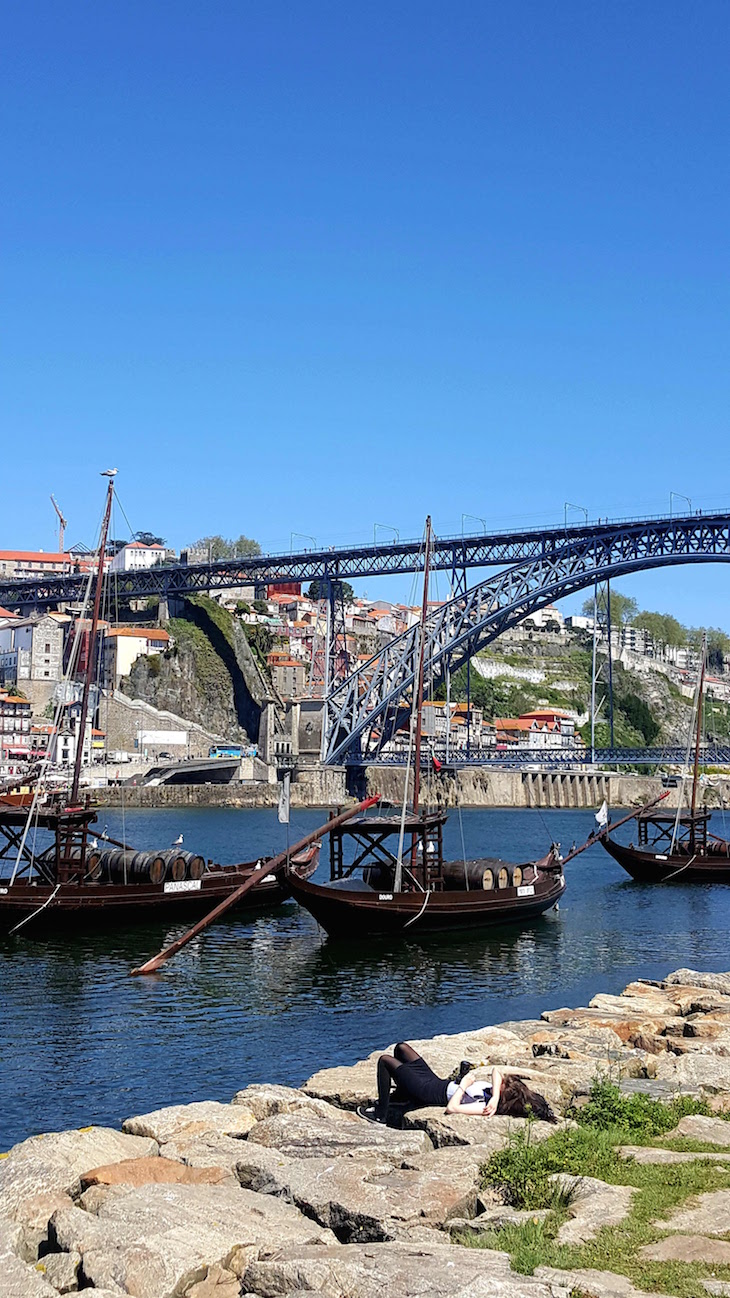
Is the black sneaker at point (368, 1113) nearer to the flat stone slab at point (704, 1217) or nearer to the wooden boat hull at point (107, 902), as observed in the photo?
the flat stone slab at point (704, 1217)

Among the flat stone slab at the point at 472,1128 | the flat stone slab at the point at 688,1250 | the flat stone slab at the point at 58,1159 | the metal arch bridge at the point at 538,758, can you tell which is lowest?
the flat stone slab at the point at 58,1159

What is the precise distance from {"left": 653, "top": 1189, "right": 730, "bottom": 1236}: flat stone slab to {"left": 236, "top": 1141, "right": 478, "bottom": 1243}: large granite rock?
1560 mm

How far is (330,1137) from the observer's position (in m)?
11.6

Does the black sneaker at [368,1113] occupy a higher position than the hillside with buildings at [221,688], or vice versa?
the hillside with buildings at [221,688]

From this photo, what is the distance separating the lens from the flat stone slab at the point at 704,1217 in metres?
8.57

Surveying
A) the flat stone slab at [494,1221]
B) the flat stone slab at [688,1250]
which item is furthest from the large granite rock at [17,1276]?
the flat stone slab at [688,1250]

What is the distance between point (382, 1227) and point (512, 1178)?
1.19m

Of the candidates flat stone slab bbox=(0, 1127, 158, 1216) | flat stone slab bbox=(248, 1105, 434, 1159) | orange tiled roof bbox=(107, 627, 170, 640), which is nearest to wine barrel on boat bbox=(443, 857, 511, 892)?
flat stone slab bbox=(248, 1105, 434, 1159)

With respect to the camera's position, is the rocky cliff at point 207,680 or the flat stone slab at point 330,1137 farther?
the rocky cliff at point 207,680

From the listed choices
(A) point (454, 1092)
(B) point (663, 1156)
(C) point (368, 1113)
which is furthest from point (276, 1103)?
(B) point (663, 1156)

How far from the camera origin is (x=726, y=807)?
118500mm

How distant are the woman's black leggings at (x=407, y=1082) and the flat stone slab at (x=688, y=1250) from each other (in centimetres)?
417

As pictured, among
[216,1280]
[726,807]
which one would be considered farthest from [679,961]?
[726,807]

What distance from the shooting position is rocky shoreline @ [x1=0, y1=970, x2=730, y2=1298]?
26.6ft
